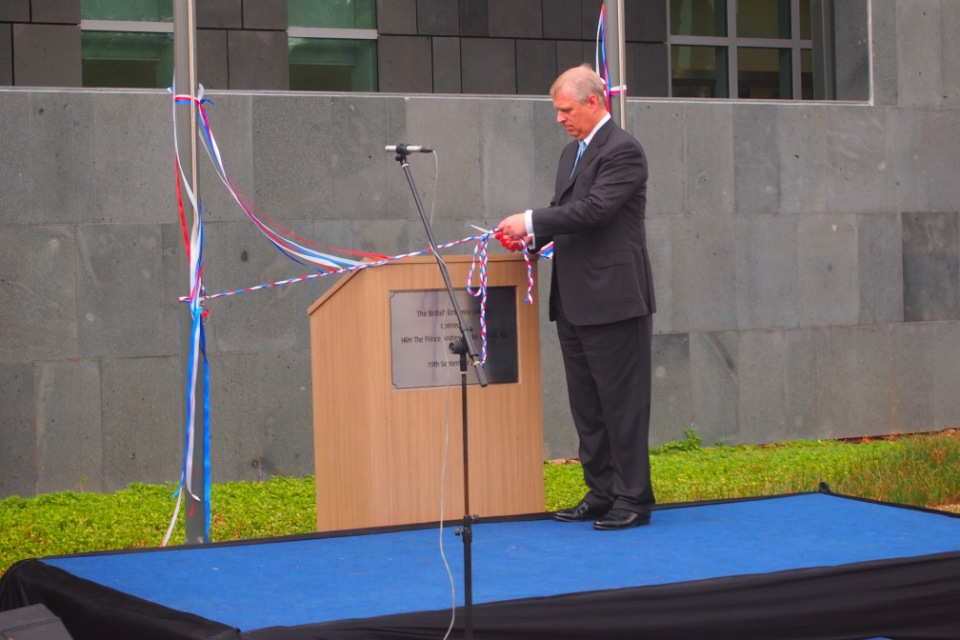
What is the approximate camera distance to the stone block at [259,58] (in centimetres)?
1162

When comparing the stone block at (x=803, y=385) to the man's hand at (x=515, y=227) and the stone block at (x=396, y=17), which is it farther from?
the man's hand at (x=515, y=227)

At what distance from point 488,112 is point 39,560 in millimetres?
5913

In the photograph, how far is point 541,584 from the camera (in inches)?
161

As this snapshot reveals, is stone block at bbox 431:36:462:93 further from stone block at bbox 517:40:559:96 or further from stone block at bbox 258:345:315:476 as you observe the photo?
stone block at bbox 258:345:315:476

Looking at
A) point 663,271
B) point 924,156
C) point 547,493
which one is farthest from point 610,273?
point 924,156

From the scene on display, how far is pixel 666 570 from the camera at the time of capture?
4.25m

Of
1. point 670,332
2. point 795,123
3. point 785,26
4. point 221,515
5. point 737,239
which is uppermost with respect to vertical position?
point 785,26

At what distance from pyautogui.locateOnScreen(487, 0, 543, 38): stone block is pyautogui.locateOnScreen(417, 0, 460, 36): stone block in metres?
0.37

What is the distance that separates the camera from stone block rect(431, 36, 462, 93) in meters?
12.4

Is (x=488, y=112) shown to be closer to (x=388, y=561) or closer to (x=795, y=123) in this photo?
(x=795, y=123)

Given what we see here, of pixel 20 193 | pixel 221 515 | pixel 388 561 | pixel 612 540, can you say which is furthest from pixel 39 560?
pixel 20 193

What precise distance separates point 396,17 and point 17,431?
562 centimetres

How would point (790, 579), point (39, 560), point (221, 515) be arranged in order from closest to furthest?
point (790, 579) → point (39, 560) → point (221, 515)

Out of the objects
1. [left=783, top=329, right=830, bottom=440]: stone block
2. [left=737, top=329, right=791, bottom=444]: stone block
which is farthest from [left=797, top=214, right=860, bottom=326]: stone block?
A: [left=737, top=329, right=791, bottom=444]: stone block
